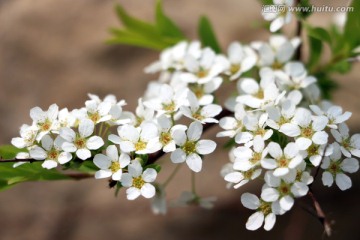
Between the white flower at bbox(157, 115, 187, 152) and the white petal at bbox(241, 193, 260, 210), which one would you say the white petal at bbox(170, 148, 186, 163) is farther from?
the white petal at bbox(241, 193, 260, 210)

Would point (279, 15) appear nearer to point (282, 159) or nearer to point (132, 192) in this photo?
point (282, 159)

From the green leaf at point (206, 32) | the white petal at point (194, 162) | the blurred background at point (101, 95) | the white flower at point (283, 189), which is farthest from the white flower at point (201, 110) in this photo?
the blurred background at point (101, 95)

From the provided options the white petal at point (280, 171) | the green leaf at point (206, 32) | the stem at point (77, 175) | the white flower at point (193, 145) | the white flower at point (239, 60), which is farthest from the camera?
the green leaf at point (206, 32)

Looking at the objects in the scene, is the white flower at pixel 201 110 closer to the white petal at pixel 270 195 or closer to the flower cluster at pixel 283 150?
the flower cluster at pixel 283 150

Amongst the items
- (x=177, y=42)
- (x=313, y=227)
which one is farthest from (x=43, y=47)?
(x=313, y=227)

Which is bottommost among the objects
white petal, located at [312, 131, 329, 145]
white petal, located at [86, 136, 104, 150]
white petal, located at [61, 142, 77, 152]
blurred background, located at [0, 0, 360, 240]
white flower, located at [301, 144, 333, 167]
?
blurred background, located at [0, 0, 360, 240]

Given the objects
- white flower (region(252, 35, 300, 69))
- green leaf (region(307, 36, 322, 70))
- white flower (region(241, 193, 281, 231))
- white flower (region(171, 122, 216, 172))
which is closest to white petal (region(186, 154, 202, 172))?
white flower (region(171, 122, 216, 172))

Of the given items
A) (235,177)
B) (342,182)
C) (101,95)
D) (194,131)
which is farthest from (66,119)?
(101,95)
